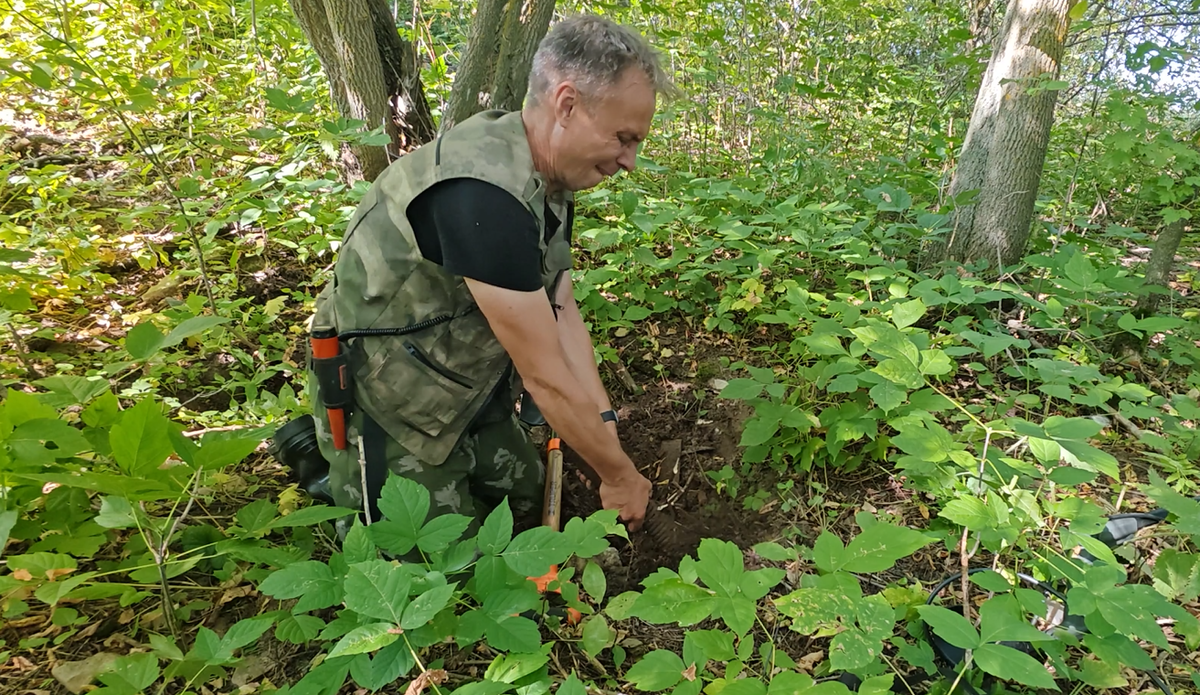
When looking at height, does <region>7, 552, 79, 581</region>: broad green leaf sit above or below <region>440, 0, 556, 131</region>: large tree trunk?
below

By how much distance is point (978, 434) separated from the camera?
1.97 m

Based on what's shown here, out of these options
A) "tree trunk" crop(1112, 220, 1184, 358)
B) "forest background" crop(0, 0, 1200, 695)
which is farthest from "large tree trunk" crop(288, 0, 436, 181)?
"tree trunk" crop(1112, 220, 1184, 358)

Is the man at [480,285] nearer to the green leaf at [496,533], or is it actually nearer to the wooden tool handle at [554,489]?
the wooden tool handle at [554,489]

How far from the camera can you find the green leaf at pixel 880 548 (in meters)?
1.21

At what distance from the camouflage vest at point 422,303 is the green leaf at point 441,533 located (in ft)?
2.62

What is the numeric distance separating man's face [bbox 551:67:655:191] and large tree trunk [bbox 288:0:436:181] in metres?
1.94

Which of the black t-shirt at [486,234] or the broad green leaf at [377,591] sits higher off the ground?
the black t-shirt at [486,234]

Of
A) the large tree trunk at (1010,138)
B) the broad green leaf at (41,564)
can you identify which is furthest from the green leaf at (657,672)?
the large tree trunk at (1010,138)

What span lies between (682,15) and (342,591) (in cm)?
505

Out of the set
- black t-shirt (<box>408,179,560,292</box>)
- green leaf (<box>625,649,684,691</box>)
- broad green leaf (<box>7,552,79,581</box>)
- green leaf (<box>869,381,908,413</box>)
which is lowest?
green leaf (<box>625,649,684,691</box>)

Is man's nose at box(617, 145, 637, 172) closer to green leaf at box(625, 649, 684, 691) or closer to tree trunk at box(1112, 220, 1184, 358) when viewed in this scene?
green leaf at box(625, 649, 684, 691)

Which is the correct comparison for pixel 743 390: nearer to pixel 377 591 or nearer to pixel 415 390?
pixel 415 390

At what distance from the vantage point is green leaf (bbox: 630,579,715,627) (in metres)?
1.17

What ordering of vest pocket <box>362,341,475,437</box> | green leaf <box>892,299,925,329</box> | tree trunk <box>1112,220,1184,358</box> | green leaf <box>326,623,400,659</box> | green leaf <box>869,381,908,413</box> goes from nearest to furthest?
green leaf <box>326,623,400,659</box> < green leaf <box>869,381,908,413</box> < vest pocket <box>362,341,475,437</box> < green leaf <box>892,299,925,329</box> < tree trunk <box>1112,220,1184,358</box>
